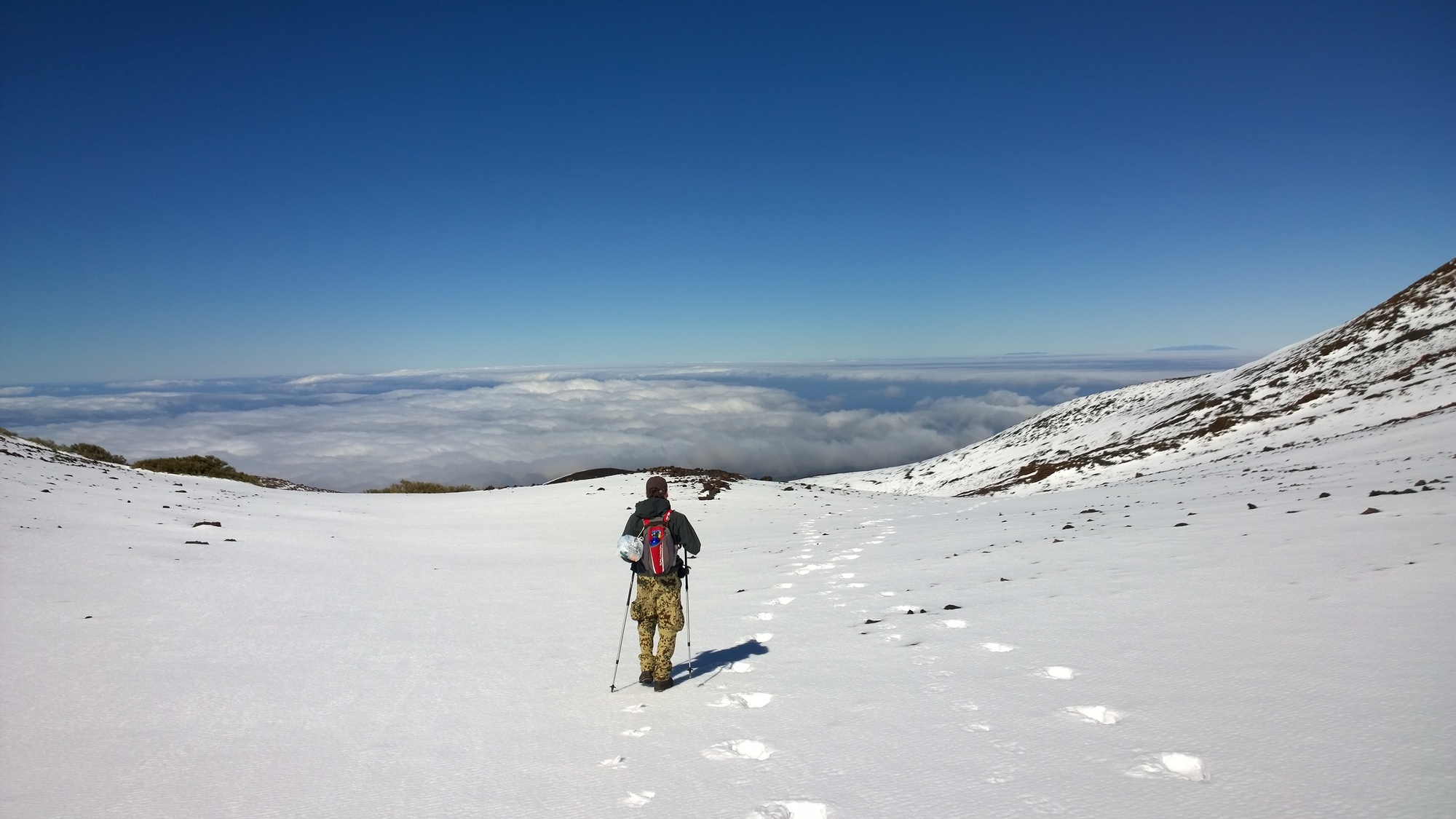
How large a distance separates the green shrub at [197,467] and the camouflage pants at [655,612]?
37.2 meters

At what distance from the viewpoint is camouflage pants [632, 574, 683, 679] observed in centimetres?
700

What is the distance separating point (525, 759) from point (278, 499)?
24697mm

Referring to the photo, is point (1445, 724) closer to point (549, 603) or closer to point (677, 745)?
point (677, 745)

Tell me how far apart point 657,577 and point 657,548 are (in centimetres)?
37

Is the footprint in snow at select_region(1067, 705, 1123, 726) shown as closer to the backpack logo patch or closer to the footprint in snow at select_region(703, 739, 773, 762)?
the footprint in snow at select_region(703, 739, 773, 762)

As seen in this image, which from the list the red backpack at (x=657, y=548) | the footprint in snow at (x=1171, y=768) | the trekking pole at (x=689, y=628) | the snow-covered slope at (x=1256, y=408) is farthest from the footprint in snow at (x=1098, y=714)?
the snow-covered slope at (x=1256, y=408)

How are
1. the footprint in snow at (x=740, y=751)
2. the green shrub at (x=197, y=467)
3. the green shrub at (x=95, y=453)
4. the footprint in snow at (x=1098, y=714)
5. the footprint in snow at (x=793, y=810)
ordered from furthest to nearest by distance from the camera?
the green shrub at (x=197, y=467) < the green shrub at (x=95, y=453) < the footprint in snow at (x=740, y=751) < the footprint in snow at (x=1098, y=714) < the footprint in snow at (x=793, y=810)

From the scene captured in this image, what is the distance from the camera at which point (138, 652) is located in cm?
717

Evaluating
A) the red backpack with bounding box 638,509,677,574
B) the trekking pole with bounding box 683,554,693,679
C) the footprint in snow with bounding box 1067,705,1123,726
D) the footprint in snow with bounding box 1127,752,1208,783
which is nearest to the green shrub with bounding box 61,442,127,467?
the trekking pole with bounding box 683,554,693,679

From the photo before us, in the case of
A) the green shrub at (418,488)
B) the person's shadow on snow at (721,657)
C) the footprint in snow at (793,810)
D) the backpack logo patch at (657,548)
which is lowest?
the green shrub at (418,488)

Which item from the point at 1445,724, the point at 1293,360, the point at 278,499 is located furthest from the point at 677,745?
the point at 1293,360

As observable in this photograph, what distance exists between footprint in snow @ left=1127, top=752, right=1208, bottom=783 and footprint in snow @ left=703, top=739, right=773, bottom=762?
8.12 feet

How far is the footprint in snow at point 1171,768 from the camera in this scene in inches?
148

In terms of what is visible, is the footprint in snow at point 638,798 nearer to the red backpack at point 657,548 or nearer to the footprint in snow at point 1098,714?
the red backpack at point 657,548
